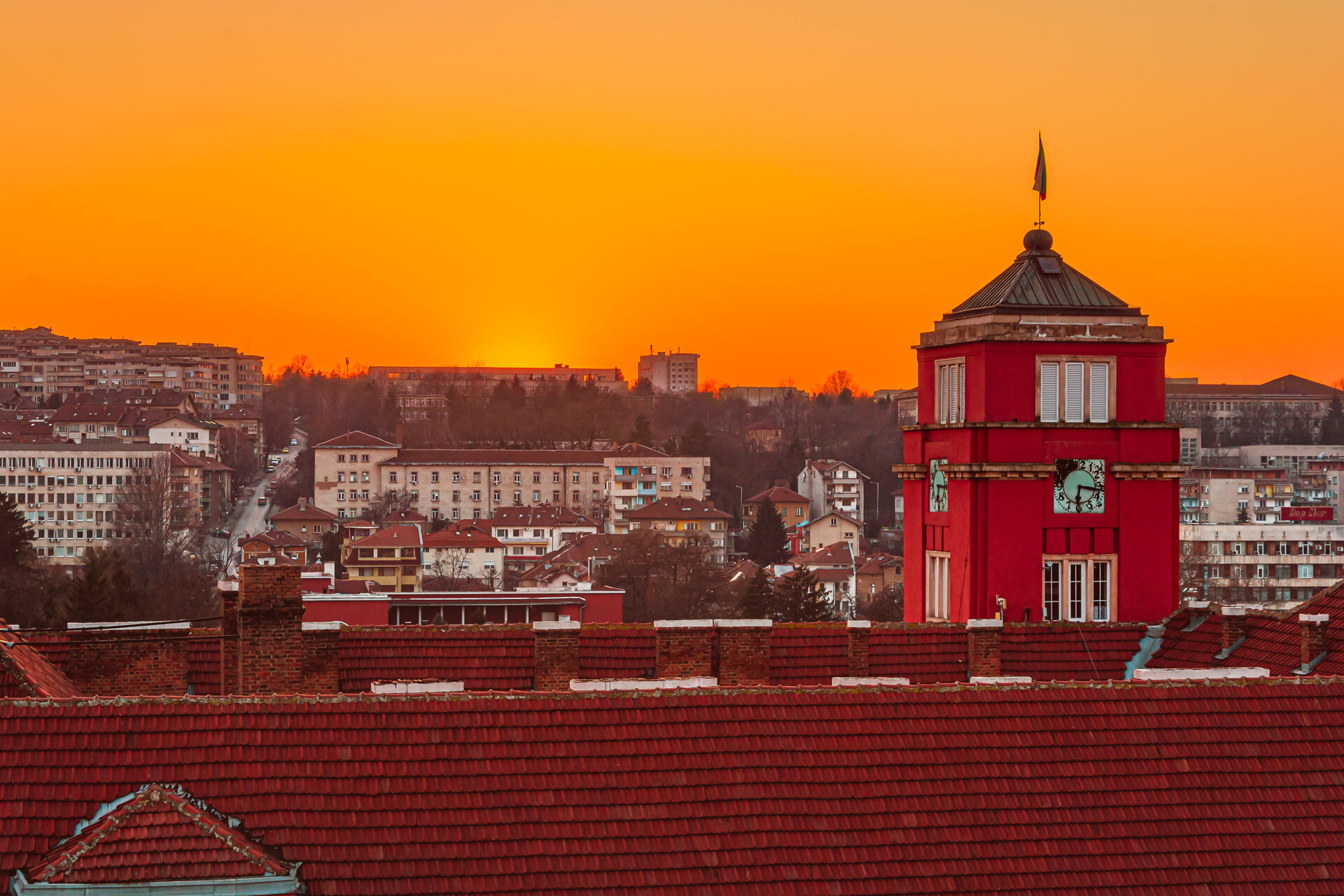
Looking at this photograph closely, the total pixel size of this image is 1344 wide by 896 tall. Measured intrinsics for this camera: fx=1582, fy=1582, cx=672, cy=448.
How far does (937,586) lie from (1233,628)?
17.0 feet

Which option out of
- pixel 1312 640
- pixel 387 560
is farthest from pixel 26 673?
pixel 387 560

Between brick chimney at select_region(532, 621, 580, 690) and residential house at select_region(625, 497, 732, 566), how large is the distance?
9354cm

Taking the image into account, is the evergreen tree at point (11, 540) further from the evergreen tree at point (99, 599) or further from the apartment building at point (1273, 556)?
the apartment building at point (1273, 556)

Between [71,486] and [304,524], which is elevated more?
[71,486]

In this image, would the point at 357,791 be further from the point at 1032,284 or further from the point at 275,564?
the point at 1032,284

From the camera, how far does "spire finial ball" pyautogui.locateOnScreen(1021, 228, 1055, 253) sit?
2112 cm

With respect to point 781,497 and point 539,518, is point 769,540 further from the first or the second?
point 781,497

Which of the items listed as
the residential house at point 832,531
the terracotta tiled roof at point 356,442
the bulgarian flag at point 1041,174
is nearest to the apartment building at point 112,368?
the terracotta tiled roof at point 356,442

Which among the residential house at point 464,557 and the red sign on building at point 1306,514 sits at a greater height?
the red sign on building at point 1306,514

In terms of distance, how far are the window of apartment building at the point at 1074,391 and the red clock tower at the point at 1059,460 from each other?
0.02 m

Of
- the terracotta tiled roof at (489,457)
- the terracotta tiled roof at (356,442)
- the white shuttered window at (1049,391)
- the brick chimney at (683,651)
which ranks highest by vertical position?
the terracotta tiled roof at (356,442)

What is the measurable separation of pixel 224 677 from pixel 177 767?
490 centimetres

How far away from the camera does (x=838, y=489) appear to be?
129 m

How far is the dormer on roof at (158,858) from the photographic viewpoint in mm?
9492
